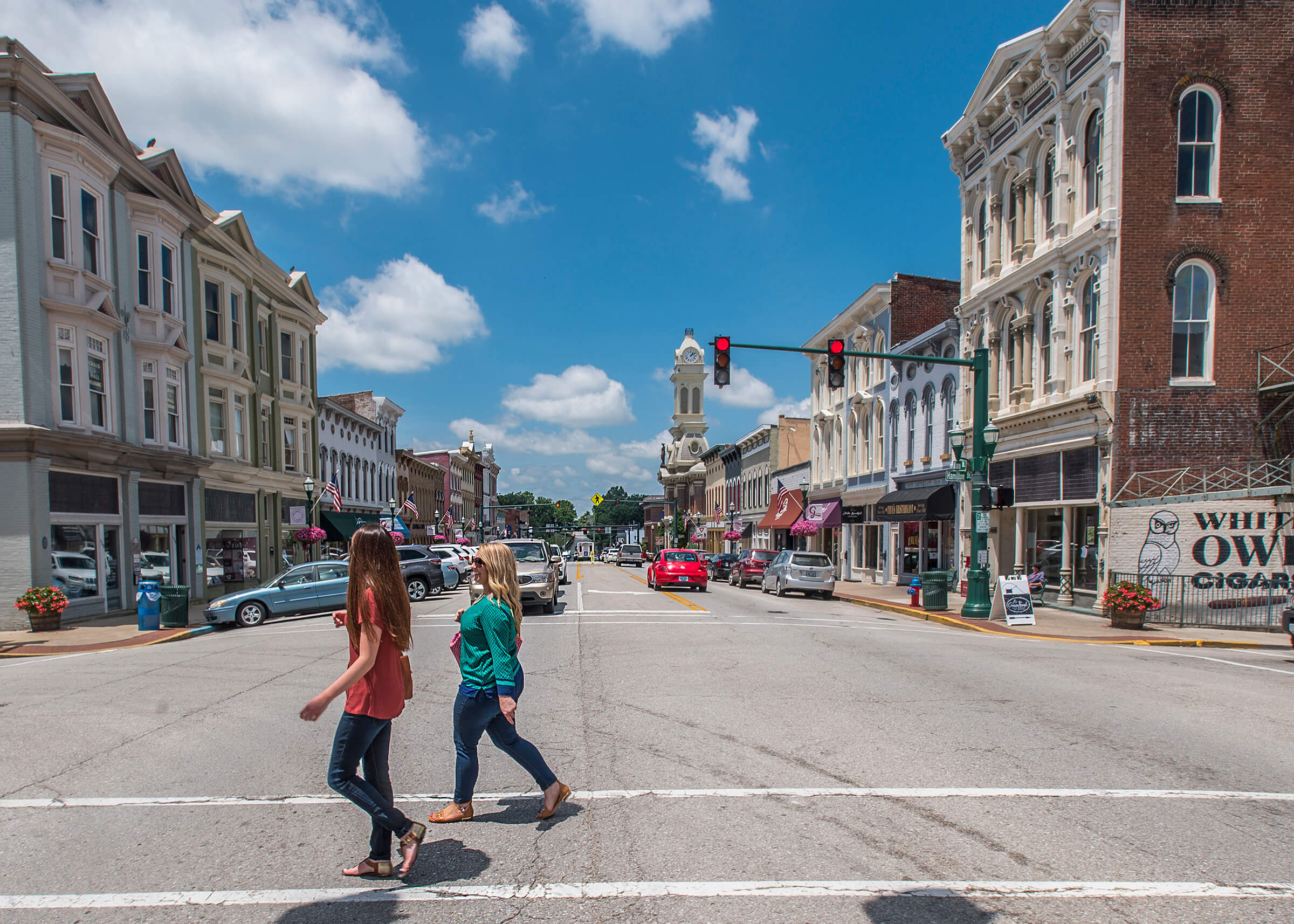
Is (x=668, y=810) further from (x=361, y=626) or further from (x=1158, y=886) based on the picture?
(x=1158, y=886)

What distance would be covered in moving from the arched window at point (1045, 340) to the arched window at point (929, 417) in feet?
23.5

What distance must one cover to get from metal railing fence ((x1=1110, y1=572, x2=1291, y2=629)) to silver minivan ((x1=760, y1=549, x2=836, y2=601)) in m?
10.7

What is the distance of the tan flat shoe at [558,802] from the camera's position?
5.44 metres

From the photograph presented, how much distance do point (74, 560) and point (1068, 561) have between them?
2512cm

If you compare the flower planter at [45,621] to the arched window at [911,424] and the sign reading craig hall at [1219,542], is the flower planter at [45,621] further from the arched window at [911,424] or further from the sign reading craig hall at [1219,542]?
the arched window at [911,424]

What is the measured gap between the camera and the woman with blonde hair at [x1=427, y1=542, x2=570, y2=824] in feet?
17.0

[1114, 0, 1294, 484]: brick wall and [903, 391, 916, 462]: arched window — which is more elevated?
[1114, 0, 1294, 484]: brick wall

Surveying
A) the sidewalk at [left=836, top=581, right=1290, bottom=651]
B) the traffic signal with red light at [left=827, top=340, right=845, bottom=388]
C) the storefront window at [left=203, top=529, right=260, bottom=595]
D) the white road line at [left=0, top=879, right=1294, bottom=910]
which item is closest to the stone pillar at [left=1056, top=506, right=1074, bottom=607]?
the sidewalk at [left=836, top=581, right=1290, bottom=651]

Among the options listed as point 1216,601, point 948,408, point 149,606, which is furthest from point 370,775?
point 948,408

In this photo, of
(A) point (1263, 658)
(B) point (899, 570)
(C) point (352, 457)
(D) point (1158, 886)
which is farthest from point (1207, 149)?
(C) point (352, 457)

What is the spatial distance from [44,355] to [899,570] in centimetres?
2935

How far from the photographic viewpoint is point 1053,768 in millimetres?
6641

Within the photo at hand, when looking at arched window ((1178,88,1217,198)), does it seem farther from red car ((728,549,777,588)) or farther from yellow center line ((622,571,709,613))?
red car ((728,549,777,588))

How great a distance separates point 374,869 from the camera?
462 centimetres
